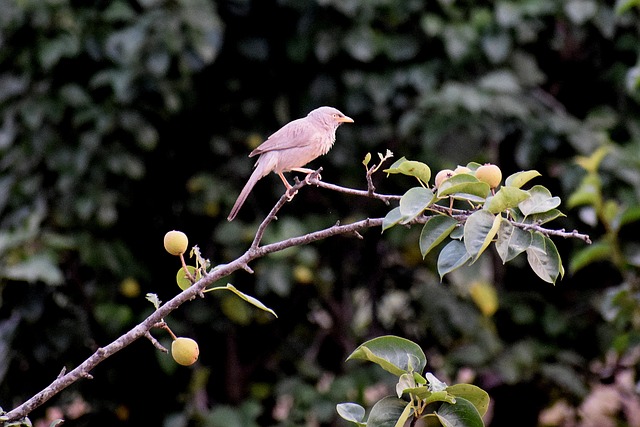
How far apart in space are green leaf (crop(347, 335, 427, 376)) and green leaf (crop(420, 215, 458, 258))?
0.45 ft

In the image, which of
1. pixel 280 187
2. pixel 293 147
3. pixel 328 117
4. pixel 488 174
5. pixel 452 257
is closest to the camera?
pixel 452 257

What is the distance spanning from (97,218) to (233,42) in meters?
0.88

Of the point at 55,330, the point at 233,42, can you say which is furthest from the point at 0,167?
the point at 233,42

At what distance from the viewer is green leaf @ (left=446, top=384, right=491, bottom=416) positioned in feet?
4.18

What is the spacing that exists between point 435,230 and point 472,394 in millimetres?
254

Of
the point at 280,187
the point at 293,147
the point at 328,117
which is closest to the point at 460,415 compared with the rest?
the point at 293,147

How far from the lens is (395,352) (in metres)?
1.33

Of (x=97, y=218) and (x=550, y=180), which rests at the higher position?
(x=97, y=218)

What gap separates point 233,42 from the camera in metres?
3.52

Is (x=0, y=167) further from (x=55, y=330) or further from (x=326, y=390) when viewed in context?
(x=326, y=390)

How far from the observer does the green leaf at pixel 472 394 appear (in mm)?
1275

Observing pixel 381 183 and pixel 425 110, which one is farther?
pixel 381 183

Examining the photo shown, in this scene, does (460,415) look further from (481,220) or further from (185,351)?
(185,351)

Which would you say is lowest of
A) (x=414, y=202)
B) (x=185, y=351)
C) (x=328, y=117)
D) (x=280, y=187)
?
(x=280, y=187)
